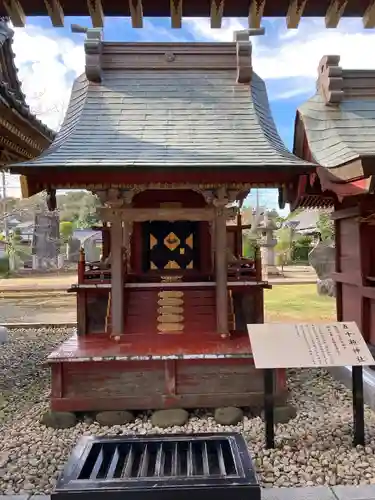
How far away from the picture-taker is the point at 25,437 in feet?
15.3

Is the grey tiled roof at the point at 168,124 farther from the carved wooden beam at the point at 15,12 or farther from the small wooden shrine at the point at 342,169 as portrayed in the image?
the carved wooden beam at the point at 15,12

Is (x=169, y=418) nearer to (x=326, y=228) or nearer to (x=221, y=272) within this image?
(x=221, y=272)

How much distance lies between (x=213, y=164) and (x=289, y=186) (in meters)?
1.28

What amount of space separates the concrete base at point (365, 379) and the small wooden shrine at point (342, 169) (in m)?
0.65

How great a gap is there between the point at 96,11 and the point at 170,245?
4583 mm

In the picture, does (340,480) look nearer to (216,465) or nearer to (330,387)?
(216,465)

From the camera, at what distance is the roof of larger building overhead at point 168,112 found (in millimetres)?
5574

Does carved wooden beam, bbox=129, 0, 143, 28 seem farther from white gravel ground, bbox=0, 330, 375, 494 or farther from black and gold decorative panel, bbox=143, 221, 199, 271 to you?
black and gold decorative panel, bbox=143, 221, 199, 271

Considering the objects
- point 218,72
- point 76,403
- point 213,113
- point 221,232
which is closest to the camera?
point 76,403

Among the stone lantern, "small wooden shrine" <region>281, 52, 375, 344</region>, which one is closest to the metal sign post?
"small wooden shrine" <region>281, 52, 375, 344</region>

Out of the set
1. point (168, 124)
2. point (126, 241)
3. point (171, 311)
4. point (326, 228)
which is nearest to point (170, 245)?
point (126, 241)

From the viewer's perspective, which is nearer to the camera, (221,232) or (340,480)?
(340,480)

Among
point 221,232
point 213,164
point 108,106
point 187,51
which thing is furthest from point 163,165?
point 187,51

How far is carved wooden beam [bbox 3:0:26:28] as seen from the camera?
8.34ft
